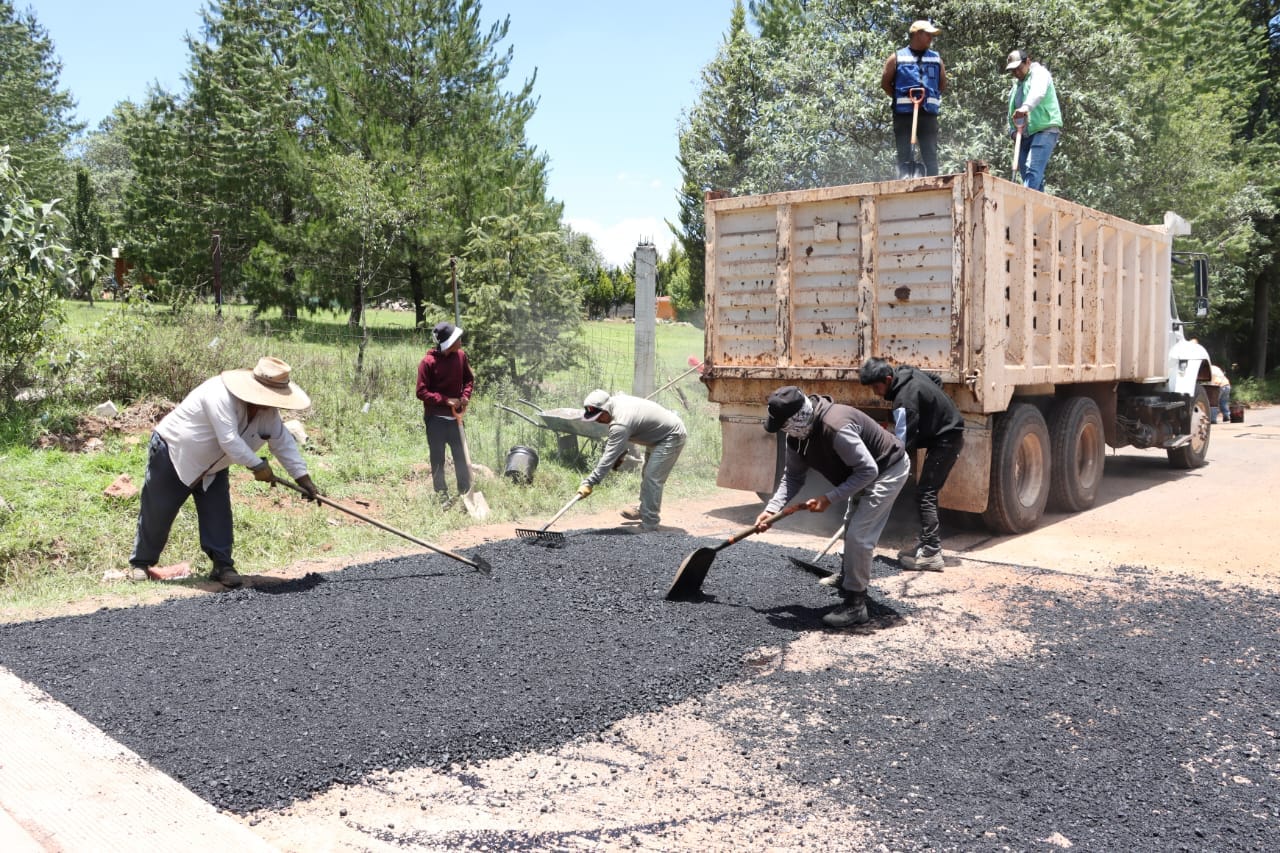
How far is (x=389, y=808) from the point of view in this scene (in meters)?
3.16

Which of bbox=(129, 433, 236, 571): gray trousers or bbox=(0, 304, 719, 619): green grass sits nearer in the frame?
bbox=(129, 433, 236, 571): gray trousers

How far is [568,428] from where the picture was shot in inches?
381

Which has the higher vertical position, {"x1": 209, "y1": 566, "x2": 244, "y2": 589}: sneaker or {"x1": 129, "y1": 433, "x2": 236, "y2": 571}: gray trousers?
{"x1": 129, "y1": 433, "x2": 236, "y2": 571}: gray trousers

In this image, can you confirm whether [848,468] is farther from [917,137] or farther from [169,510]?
[169,510]

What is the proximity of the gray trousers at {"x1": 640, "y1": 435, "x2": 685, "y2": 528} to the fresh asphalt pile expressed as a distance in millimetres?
1640

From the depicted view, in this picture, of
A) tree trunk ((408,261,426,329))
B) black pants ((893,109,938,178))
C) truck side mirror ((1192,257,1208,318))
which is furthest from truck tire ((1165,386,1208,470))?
tree trunk ((408,261,426,329))

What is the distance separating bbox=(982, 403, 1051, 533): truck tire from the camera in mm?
7285

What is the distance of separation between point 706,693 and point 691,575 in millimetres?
1347

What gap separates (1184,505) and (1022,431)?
9.28 ft

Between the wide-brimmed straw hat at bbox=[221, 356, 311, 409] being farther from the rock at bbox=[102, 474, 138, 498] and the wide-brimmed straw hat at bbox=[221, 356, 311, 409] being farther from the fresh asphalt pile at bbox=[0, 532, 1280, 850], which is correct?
the rock at bbox=[102, 474, 138, 498]

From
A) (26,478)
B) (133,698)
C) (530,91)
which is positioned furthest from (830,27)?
(133,698)

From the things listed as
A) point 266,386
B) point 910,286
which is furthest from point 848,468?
point 266,386

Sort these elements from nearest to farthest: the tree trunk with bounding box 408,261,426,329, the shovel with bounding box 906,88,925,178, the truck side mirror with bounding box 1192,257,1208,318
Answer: the shovel with bounding box 906,88,925,178, the truck side mirror with bounding box 1192,257,1208,318, the tree trunk with bounding box 408,261,426,329

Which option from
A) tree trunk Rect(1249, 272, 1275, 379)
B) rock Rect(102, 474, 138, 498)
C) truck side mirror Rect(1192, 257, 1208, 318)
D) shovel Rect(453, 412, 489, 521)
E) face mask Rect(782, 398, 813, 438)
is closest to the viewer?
face mask Rect(782, 398, 813, 438)
